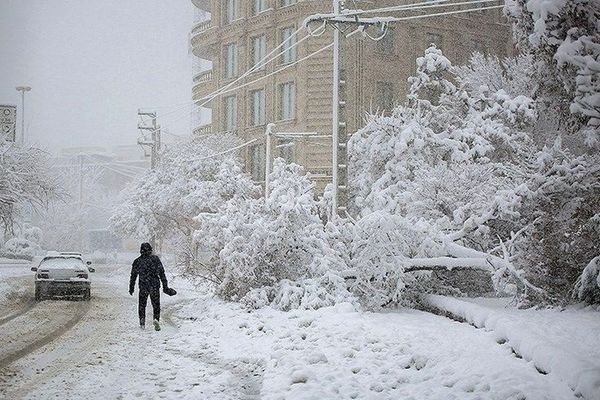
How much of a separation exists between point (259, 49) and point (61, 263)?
24.5m

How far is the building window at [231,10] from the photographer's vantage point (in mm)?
46188

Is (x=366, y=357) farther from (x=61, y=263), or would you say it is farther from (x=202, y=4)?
(x=202, y=4)

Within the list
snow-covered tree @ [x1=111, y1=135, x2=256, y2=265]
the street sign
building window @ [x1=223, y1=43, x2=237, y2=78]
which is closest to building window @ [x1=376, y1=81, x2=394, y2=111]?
snow-covered tree @ [x1=111, y1=135, x2=256, y2=265]

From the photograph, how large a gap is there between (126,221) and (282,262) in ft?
83.3

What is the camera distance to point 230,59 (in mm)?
46188

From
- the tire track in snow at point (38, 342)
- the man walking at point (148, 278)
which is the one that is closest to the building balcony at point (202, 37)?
the tire track in snow at point (38, 342)

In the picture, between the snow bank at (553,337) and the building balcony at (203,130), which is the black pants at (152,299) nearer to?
the snow bank at (553,337)

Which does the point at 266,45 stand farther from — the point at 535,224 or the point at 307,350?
the point at 307,350

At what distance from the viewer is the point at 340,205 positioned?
57.1ft

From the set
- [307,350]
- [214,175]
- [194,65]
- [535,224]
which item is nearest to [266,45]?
[214,175]

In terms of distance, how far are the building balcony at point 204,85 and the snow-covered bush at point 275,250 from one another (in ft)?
99.8

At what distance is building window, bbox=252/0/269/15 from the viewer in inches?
1732

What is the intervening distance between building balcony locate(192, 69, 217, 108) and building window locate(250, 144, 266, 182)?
5.53 metres

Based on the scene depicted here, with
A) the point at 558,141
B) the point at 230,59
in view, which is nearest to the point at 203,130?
the point at 230,59
